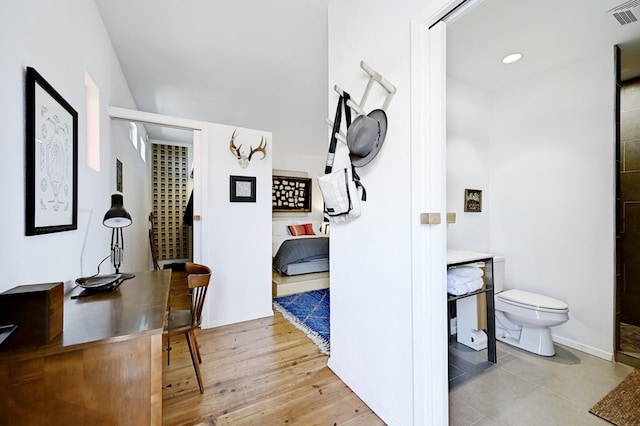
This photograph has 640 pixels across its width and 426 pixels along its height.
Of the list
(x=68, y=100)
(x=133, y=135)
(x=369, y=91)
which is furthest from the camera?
(x=133, y=135)

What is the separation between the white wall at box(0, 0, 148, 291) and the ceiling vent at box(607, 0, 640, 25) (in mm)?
3300

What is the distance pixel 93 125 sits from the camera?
6.19 ft

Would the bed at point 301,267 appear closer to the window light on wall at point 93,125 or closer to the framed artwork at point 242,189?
the framed artwork at point 242,189

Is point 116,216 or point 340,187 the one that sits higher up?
point 340,187

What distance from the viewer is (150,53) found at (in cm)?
246

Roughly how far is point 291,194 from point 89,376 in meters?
5.69

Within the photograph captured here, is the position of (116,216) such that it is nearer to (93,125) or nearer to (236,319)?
(93,125)

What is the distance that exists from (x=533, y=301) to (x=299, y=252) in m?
2.87

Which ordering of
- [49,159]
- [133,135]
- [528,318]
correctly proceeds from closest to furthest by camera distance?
1. [49,159]
2. [528,318]
3. [133,135]

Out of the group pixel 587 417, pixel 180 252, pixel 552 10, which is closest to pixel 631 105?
pixel 552 10

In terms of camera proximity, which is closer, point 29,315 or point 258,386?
point 29,315

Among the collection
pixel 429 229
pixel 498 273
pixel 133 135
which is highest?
pixel 133 135

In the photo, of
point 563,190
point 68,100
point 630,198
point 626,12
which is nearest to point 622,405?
point 563,190

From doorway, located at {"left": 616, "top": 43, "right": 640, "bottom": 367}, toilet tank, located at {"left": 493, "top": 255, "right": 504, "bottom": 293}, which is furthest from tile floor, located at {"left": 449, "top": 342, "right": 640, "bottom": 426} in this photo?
doorway, located at {"left": 616, "top": 43, "right": 640, "bottom": 367}
